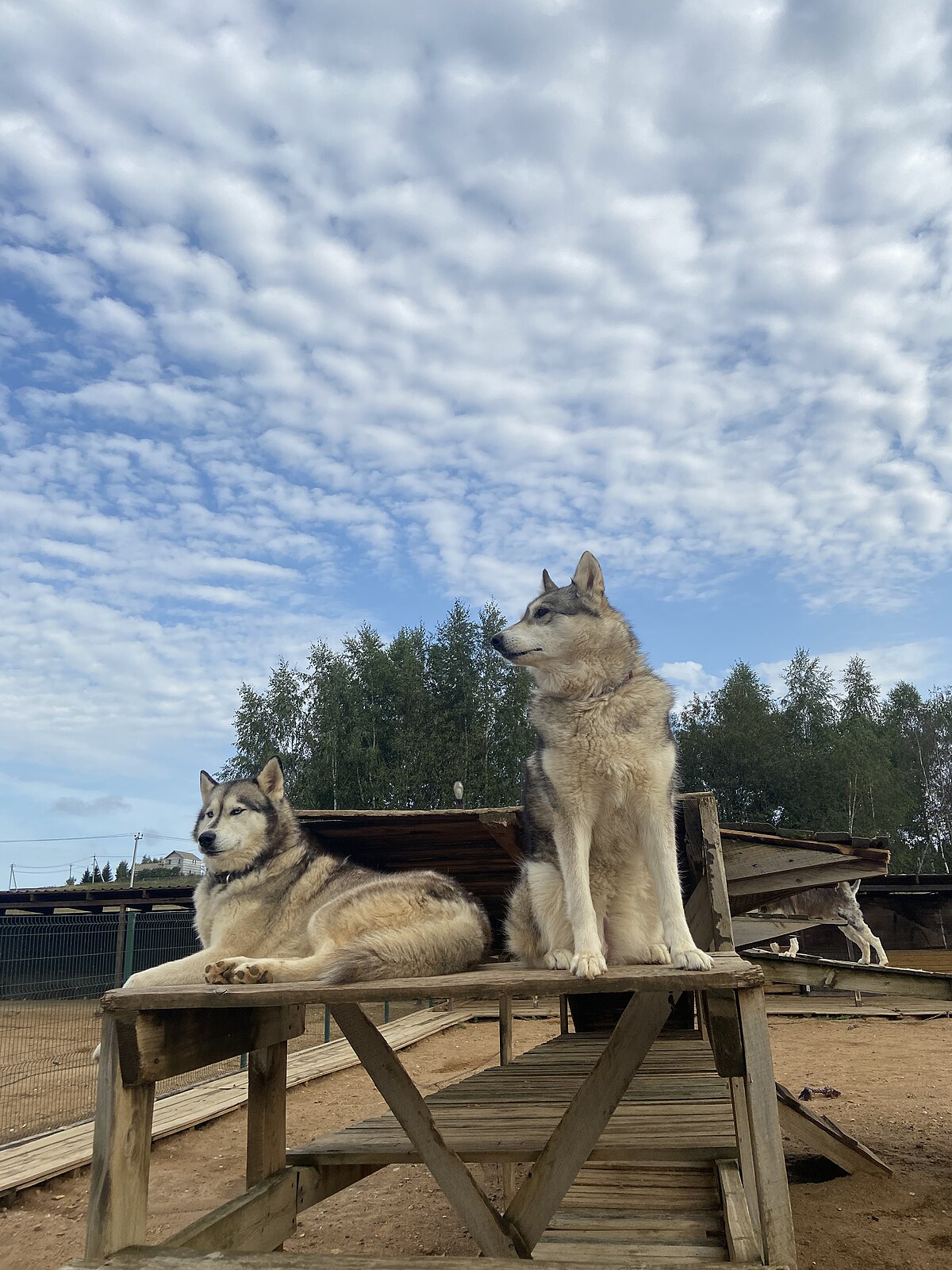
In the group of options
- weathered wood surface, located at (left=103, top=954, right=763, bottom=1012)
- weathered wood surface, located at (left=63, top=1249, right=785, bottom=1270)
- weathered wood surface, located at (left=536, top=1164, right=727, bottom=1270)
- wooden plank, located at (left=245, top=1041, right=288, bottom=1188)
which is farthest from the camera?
weathered wood surface, located at (left=536, top=1164, right=727, bottom=1270)

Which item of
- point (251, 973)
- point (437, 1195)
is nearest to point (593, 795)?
point (251, 973)

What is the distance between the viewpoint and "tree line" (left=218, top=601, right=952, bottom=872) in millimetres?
31891

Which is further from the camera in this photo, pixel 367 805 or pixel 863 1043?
pixel 367 805

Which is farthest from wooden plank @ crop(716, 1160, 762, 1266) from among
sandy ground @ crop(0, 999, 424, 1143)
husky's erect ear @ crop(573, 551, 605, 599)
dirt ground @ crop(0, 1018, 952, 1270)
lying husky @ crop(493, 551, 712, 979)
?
sandy ground @ crop(0, 999, 424, 1143)

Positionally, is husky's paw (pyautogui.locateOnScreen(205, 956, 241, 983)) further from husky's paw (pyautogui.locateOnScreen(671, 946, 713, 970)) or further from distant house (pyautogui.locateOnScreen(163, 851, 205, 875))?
distant house (pyautogui.locateOnScreen(163, 851, 205, 875))

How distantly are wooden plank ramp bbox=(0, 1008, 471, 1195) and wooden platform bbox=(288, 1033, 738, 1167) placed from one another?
8.73 ft

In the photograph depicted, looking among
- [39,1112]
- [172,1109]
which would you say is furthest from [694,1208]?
[39,1112]

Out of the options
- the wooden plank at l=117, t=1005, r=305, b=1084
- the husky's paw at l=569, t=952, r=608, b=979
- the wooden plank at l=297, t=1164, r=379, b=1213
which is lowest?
the wooden plank at l=297, t=1164, r=379, b=1213

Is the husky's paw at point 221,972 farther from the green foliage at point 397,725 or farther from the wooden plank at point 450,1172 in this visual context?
the green foliage at point 397,725

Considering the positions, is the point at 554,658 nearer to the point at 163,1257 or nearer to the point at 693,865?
the point at 163,1257

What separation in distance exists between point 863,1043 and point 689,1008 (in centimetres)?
812

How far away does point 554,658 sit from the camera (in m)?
3.72

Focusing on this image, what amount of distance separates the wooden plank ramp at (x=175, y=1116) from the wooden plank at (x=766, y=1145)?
5.03 m

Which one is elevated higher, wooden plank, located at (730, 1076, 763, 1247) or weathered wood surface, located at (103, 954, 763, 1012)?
weathered wood surface, located at (103, 954, 763, 1012)
